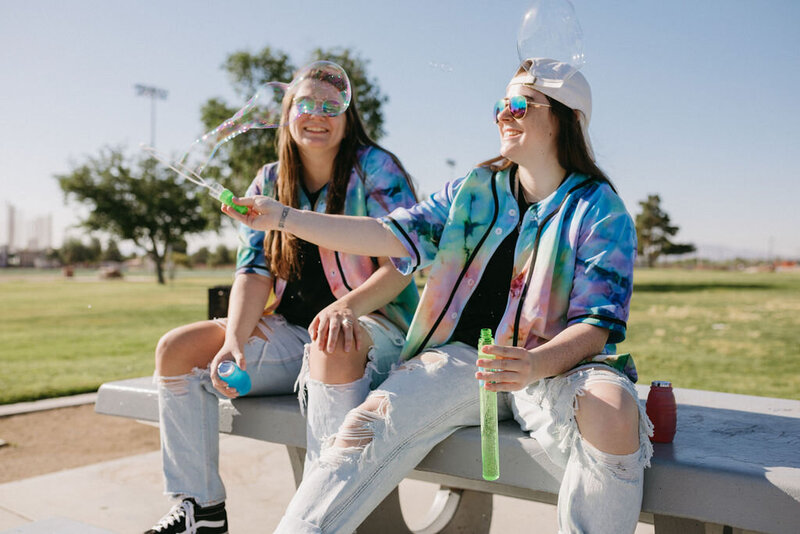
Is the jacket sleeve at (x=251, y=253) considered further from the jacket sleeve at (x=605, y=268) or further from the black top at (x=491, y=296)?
the jacket sleeve at (x=605, y=268)

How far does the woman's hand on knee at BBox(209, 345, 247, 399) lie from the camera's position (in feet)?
7.34

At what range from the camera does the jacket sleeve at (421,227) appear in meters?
2.20

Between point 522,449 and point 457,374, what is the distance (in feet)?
0.88

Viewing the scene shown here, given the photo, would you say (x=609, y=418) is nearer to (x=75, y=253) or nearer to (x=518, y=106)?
(x=518, y=106)

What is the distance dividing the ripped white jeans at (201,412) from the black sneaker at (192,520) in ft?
0.08

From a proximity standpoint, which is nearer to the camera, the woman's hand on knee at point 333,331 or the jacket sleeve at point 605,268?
the jacket sleeve at point 605,268

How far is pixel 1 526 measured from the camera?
9.86ft

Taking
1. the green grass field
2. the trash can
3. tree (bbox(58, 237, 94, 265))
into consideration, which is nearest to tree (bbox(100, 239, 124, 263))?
tree (bbox(58, 237, 94, 265))

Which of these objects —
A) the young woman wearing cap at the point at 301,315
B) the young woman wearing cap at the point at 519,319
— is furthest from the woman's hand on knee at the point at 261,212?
the young woman wearing cap at the point at 301,315

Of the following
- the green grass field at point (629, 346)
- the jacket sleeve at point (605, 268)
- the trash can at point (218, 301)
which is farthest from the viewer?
the green grass field at point (629, 346)

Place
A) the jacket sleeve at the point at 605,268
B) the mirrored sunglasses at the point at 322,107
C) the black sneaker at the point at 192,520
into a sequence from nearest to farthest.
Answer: the jacket sleeve at the point at 605,268, the black sneaker at the point at 192,520, the mirrored sunglasses at the point at 322,107

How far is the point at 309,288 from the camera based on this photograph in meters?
2.67

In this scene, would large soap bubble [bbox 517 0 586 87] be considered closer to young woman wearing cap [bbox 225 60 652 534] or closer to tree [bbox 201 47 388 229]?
young woman wearing cap [bbox 225 60 652 534]

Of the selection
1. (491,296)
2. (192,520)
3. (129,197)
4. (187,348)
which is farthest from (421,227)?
(129,197)
